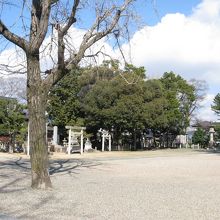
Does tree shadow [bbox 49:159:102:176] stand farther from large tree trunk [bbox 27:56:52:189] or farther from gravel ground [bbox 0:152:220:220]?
large tree trunk [bbox 27:56:52:189]

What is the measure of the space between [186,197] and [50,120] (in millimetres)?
33074

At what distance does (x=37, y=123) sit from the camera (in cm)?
1120

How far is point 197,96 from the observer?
6288cm

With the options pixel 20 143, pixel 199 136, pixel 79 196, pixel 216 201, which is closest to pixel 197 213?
pixel 216 201

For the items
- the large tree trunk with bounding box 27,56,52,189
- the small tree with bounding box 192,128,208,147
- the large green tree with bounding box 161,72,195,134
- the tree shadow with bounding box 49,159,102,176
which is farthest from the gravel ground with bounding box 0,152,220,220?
the small tree with bounding box 192,128,208,147

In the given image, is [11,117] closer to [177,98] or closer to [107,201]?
[107,201]

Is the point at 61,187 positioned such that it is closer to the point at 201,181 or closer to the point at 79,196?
the point at 79,196

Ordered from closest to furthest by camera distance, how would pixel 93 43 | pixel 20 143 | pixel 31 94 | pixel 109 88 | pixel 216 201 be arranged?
pixel 216 201 → pixel 31 94 → pixel 93 43 → pixel 20 143 → pixel 109 88

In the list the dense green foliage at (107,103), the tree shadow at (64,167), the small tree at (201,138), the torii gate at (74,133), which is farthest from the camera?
the small tree at (201,138)

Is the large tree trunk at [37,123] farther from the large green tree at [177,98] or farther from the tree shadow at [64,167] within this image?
the large green tree at [177,98]

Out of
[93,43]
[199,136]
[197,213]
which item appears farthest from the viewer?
[199,136]

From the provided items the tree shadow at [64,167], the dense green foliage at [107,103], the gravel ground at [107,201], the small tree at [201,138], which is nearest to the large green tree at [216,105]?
the dense green foliage at [107,103]

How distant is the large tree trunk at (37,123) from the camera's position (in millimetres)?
11062

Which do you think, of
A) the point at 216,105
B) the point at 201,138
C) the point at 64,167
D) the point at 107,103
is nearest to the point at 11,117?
the point at 107,103
